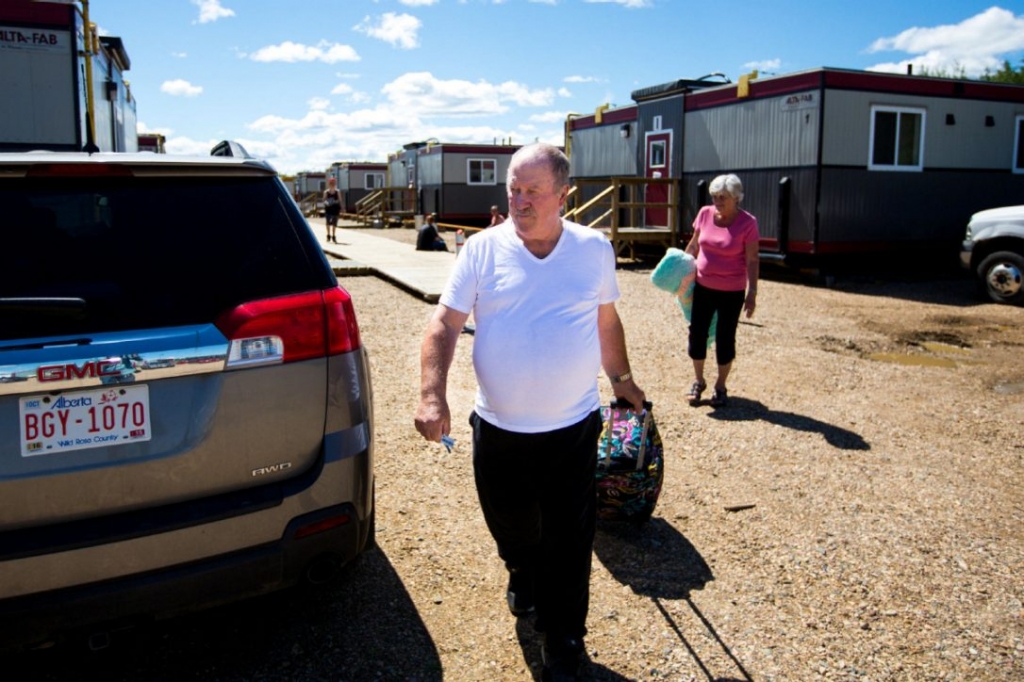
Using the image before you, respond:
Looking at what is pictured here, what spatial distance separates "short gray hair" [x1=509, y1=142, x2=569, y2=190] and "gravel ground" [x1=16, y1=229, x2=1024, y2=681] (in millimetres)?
1664

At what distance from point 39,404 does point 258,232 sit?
79cm

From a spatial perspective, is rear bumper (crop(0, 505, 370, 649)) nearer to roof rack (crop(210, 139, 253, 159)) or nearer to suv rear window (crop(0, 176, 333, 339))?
suv rear window (crop(0, 176, 333, 339))

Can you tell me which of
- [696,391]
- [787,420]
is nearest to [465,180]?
[696,391]

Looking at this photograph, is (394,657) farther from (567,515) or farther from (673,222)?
(673,222)

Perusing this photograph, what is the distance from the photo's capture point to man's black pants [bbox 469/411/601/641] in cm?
278

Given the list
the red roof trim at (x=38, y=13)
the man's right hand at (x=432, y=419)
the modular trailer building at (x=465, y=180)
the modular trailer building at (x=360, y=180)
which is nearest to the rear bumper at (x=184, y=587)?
the man's right hand at (x=432, y=419)

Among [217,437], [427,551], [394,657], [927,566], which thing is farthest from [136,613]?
[927,566]

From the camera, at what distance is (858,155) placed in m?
14.4

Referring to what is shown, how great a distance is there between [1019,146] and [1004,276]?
21.7 ft

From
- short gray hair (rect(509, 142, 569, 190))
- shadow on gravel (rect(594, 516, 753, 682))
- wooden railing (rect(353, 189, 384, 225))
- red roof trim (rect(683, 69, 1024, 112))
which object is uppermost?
red roof trim (rect(683, 69, 1024, 112))

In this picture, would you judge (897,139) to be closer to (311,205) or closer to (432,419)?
(432,419)

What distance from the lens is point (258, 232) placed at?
8.66 ft

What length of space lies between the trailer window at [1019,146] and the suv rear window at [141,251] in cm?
1768

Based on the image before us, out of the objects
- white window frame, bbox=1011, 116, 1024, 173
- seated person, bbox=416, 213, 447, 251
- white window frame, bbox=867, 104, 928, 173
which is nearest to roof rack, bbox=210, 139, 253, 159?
white window frame, bbox=867, 104, 928, 173
